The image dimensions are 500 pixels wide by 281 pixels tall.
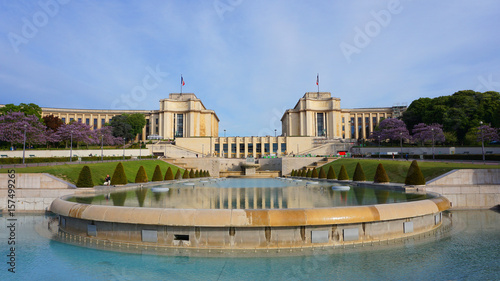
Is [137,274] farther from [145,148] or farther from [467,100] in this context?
[467,100]

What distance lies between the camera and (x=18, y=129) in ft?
168

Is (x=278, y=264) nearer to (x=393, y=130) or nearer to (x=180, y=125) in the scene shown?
(x=393, y=130)

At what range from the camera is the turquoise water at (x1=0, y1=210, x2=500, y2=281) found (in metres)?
6.44

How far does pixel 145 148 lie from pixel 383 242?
70897 mm

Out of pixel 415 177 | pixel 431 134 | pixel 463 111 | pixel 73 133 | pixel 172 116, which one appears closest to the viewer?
pixel 415 177

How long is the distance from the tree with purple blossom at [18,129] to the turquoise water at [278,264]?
51880 mm

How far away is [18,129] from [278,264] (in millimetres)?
60254

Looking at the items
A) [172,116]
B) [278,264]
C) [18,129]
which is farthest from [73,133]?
[278,264]

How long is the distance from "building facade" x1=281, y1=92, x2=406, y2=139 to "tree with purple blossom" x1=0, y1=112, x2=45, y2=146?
73729 mm

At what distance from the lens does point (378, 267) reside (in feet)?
22.7

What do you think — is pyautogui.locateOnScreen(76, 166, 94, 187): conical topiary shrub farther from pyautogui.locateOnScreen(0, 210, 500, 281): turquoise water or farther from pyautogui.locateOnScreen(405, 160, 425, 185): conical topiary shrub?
pyautogui.locateOnScreen(405, 160, 425, 185): conical topiary shrub

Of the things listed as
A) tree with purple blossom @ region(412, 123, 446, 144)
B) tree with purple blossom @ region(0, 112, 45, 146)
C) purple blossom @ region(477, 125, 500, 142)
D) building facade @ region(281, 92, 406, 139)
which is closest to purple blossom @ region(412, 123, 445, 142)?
tree with purple blossom @ region(412, 123, 446, 144)

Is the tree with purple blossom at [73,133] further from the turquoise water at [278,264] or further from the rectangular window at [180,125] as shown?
the turquoise water at [278,264]

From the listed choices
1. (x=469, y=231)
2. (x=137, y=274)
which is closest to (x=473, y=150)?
(x=469, y=231)
